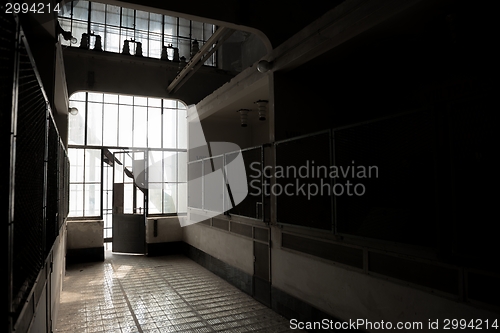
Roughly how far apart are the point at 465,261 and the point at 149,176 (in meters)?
7.76

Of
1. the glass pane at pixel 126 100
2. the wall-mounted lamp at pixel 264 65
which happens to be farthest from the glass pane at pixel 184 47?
the wall-mounted lamp at pixel 264 65

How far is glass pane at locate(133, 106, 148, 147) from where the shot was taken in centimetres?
1014

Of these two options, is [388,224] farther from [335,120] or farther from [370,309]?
[335,120]

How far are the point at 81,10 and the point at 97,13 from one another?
1.24ft

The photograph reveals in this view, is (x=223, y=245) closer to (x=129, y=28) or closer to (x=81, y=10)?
(x=129, y=28)

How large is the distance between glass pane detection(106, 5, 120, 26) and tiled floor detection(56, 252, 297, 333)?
5.68 m

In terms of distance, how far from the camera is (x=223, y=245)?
21.2ft

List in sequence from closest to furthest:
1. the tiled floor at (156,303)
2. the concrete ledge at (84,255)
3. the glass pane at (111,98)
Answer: the tiled floor at (156,303), the concrete ledge at (84,255), the glass pane at (111,98)

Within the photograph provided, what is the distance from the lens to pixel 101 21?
8438mm

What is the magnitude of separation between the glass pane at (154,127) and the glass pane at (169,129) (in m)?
0.22

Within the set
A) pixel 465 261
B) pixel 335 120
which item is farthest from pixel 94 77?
pixel 465 261

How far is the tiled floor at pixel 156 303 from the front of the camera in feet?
14.1

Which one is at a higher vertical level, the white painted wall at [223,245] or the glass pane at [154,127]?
the glass pane at [154,127]

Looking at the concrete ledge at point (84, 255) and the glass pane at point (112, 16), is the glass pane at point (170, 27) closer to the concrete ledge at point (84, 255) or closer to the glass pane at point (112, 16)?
the glass pane at point (112, 16)
